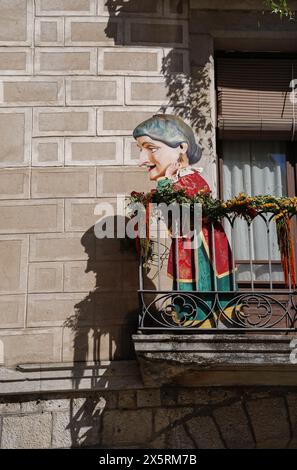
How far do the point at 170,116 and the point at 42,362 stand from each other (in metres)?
2.49

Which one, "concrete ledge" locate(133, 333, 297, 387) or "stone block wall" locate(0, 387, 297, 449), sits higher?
"concrete ledge" locate(133, 333, 297, 387)

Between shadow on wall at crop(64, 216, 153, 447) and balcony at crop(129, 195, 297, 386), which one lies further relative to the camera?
shadow on wall at crop(64, 216, 153, 447)

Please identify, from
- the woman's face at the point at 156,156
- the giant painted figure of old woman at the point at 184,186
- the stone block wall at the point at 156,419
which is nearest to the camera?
the stone block wall at the point at 156,419

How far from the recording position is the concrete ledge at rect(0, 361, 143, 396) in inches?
268

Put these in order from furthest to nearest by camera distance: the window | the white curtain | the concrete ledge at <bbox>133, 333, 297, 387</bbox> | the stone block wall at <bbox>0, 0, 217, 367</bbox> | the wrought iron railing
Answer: the window → the white curtain → the stone block wall at <bbox>0, 0, 217, 367</bbox> → the wrought iron railing → the concrete ledge at <bbox>133, 333, 297, 387</bbox>

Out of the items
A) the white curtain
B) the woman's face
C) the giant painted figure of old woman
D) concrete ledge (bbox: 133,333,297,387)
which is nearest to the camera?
concrete ledge (bbox: 133,333,297,387)

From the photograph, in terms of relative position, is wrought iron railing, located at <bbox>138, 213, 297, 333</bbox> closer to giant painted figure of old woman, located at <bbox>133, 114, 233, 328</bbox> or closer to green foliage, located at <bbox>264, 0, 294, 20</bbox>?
giant painted figure of old woman, located at <bbox>133, 114, 233, 328</bbox>

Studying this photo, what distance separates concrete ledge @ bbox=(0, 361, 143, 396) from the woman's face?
5.80ft

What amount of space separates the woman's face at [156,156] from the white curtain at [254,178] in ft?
2.35

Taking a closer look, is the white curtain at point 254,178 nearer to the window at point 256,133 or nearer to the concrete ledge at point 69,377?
the window at point 256,133

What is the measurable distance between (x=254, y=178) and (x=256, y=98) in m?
0.77

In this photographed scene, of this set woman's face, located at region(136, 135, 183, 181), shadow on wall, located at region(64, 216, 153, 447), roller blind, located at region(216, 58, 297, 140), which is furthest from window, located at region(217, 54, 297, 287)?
shadow on wall, located at region(64, 216, 153, 447)

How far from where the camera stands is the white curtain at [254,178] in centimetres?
790

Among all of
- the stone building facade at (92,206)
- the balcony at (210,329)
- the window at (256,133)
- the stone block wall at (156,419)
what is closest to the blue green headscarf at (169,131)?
the stone building facade at (92,206)
